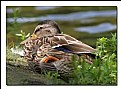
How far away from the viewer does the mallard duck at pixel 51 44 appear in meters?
3.51

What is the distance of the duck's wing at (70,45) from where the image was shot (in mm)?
3514

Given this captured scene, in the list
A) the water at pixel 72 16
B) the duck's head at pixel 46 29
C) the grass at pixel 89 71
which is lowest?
the grass at pixel 89 71

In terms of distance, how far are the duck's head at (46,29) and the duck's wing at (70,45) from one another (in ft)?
0.26

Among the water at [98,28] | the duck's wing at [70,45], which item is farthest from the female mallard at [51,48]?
the water at [98,28]

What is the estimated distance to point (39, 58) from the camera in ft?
11.6

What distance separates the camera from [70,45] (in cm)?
352

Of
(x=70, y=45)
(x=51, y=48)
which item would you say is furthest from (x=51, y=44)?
(x=70, y=45)

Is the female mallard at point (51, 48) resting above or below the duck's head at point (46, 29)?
below

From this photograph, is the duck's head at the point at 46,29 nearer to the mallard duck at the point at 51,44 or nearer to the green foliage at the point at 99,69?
the mallard duck at the point at 51,44

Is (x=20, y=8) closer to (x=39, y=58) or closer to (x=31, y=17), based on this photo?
(x=31, y=17)

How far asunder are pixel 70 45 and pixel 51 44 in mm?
141

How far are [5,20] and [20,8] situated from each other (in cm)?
14

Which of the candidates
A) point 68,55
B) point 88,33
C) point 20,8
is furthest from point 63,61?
point 20,8

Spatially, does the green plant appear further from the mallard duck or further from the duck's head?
the duck's head
